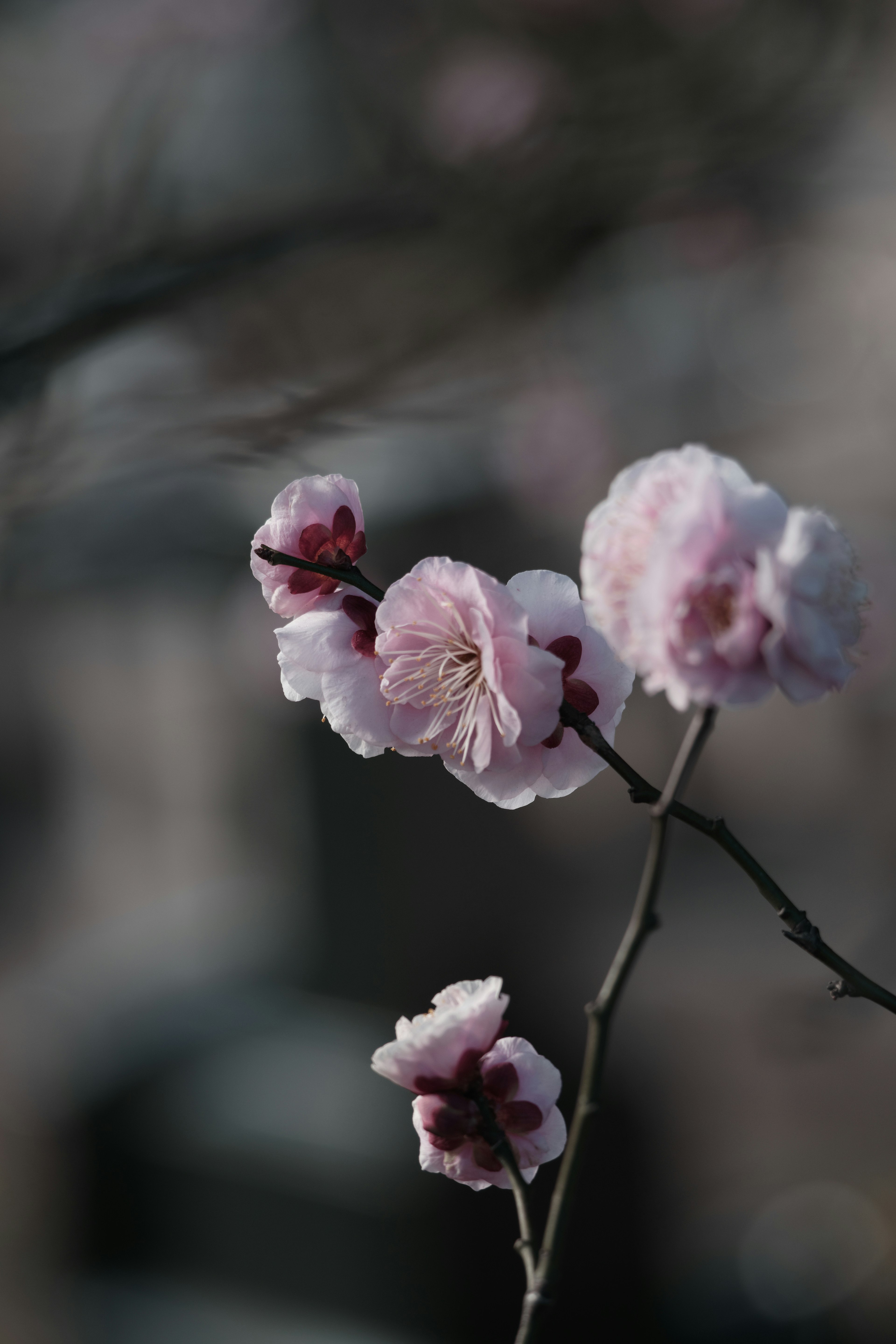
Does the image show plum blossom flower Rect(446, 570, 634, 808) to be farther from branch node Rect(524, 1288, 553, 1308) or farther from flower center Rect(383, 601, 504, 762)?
branch node Rect(524, 1288, 553, 1308)

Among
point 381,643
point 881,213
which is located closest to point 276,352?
point 381,643

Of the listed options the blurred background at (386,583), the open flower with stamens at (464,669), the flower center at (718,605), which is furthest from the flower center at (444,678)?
the blurred background at (386,583)

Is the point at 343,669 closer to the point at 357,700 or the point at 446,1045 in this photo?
the point at 357,700

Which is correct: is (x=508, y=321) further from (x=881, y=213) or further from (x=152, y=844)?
(x=152, y=844)

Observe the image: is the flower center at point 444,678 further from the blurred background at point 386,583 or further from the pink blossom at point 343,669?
the blurred background at point 386,583

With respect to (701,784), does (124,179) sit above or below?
above

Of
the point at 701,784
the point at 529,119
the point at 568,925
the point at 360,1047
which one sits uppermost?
the point at 529,119

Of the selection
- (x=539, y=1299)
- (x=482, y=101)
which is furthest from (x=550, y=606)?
(x=482, y=101)
